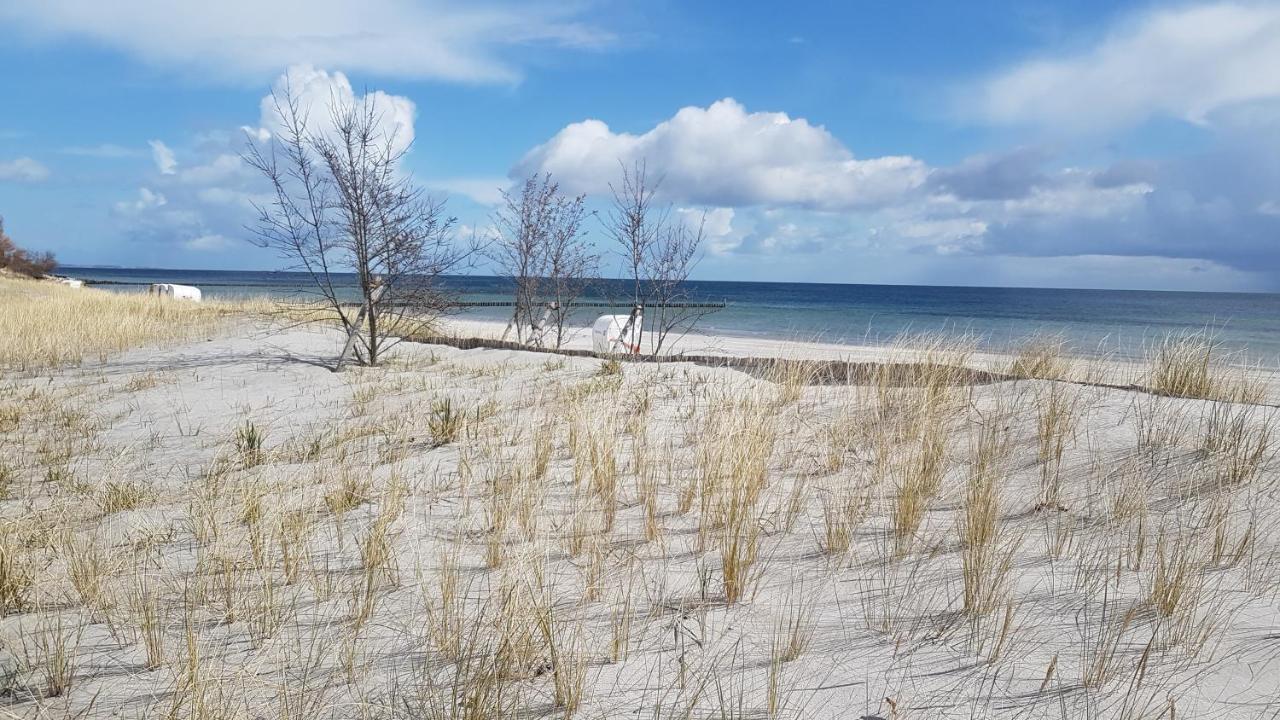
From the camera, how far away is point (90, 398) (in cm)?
808

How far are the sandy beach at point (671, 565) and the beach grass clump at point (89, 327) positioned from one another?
6479 millimetres

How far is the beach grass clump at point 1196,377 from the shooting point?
6.44 meters

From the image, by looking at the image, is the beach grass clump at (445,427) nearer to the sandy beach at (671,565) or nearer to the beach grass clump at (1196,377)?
the sandy beach at (671,565)

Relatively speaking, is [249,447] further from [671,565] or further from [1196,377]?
[1196,377]

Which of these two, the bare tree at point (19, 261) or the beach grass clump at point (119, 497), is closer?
the beach grass clump at point (119, 497)

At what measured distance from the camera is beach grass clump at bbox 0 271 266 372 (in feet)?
37.1

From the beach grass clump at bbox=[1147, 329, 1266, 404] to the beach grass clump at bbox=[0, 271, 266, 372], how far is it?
43.7 ft

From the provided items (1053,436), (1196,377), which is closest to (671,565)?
(1053,436)

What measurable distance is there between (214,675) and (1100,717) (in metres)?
2.66

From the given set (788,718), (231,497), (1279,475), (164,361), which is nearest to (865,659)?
(788,718)

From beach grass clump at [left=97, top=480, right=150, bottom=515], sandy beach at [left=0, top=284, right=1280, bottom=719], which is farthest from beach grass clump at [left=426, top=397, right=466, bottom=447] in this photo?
beach grass clump at [left=97, top=480, right=150, bottom=515]

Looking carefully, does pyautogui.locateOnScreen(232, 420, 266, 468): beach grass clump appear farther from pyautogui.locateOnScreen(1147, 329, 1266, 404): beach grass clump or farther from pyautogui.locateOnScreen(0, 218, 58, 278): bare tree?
pyautogui.locateOnScreen(0, 218, 58, 278): bare tree

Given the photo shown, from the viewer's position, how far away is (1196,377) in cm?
659

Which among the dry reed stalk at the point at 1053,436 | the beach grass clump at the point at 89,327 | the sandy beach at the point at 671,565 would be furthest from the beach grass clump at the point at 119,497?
the beach grass clump at the point at 89,327
